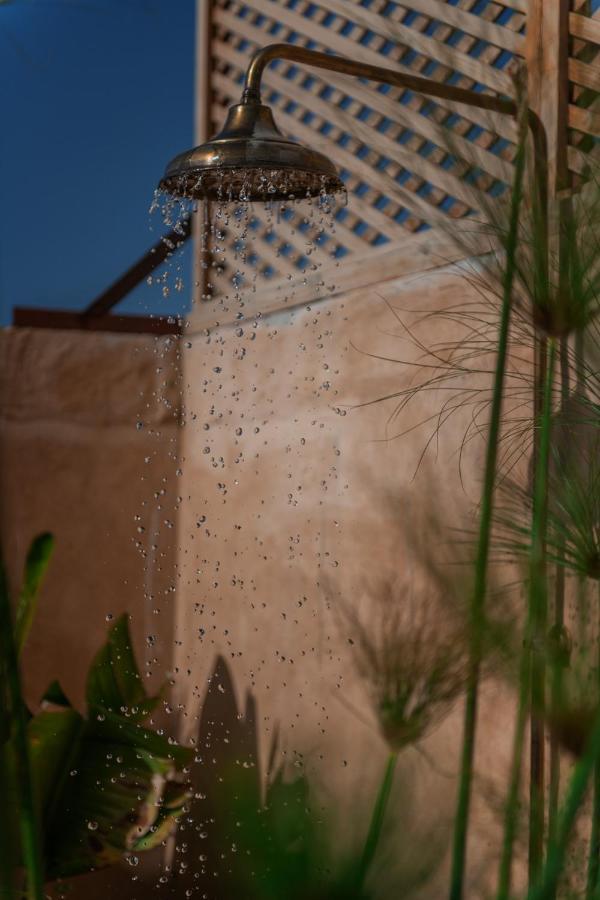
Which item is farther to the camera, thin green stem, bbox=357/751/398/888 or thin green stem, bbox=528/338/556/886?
thin green stem, bbox=528/338/556/886

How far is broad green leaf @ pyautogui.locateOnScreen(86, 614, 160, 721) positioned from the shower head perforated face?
1.28 metres

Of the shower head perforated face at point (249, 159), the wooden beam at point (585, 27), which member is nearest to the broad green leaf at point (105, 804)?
the shower head perforated face at point (249, 159)

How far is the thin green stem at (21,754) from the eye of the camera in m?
0.29

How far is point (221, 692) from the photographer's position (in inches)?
105

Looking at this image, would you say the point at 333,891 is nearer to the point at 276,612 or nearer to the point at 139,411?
the point at 276,612

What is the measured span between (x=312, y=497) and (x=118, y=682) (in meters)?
0.63

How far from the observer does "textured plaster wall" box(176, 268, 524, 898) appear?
76.6 inches

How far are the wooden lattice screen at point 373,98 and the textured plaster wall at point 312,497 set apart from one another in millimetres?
167

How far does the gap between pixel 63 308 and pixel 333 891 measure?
370 cm

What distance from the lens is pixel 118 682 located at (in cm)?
248

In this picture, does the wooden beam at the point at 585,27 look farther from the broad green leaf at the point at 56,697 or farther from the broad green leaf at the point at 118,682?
the broad green leaf at the point at 56,697

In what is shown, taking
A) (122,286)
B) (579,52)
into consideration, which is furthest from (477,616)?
(122,286)

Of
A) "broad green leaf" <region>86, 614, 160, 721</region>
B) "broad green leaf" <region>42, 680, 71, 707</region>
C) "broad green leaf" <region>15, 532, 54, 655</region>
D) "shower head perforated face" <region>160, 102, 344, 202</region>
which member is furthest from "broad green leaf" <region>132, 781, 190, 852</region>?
"shower head perforated face" <region>160, 102, 344, 202</region>

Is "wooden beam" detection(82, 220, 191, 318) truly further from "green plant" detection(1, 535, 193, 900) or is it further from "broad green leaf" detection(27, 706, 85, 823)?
"broad green leaf" detection(27, 706, 85, 823)
